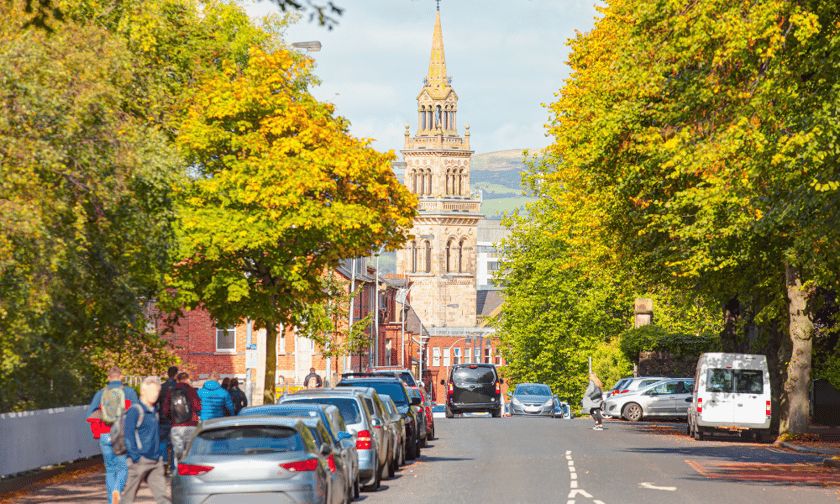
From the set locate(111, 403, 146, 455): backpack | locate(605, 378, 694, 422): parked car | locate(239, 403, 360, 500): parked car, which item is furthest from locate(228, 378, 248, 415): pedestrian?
locate(605, 378, 694, 422): parked car

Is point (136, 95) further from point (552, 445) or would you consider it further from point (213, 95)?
point (552, 445)

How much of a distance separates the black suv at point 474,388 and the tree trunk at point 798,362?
14.5 m

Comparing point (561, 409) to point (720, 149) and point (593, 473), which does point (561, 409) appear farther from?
point (593, 473)

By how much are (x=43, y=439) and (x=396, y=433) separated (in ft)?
20.1

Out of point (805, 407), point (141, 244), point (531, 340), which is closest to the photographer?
point (141, 244)

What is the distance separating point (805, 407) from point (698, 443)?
292 cm

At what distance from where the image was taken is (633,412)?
42.9m

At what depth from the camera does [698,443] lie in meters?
29.1

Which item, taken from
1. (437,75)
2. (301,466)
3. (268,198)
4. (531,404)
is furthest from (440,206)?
(301,466)

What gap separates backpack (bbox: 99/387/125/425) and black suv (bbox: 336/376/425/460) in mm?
8965

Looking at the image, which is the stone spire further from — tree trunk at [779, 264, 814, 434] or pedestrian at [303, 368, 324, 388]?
tree trunk at [779, 264, 814, 434]

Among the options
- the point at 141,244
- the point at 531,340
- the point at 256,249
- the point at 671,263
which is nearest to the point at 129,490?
the point at 141,244

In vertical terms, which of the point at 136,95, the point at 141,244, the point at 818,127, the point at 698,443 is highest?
the point at 136,95

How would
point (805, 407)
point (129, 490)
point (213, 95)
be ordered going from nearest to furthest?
point (129, 490)
point (213, 95)
point (805, 407)
